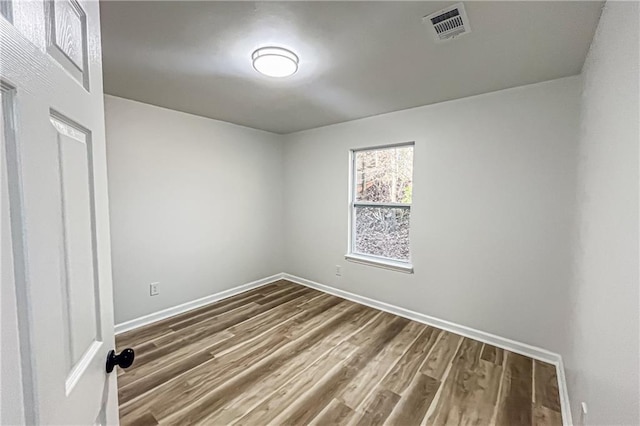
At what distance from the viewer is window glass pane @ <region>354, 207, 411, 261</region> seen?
3.30 m

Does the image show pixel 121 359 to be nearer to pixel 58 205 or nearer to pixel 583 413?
pixel 58 205

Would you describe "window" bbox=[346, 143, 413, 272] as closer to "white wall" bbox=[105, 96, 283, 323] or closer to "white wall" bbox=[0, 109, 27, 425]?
"white wall" bbox=[105, 96, 283, 323]

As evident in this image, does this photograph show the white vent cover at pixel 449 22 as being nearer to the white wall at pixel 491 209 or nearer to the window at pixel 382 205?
the white wall at pixel 491 209

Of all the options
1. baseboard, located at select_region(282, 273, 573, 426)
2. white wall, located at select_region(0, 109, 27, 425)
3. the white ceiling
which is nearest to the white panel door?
white wall, located at select_region(0, 109, 27, 425)

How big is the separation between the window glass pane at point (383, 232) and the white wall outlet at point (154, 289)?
7.91ft

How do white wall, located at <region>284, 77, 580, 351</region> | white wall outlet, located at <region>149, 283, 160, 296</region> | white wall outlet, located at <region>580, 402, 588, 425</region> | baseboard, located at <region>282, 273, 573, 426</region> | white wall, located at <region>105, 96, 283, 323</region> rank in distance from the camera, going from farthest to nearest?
white wall outlet, located at <region>149, 283, 160, 296</region>
white wall, located at <region>105, 96, 283, 323</region>
white wall, located at <region>284, 77, 580, 351</region>
baseboard, located at <region>282, 273, 573, 426</region>
white wall outlet, located at <region>580, 402, 588, 425</region>

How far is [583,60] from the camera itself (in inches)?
75.5

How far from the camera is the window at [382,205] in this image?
326 cm

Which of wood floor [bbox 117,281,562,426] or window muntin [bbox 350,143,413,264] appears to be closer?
wood floor [bbox 117,281,562,426]

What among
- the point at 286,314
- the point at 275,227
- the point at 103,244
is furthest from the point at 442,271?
the point at 103,244

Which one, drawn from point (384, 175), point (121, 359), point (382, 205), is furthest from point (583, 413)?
point (384, 175)

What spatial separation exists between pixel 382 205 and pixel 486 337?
1723 mm

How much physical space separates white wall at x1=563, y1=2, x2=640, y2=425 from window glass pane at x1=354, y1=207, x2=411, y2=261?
168 cm

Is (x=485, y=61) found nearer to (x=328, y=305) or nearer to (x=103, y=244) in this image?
(x=103, y=244)
